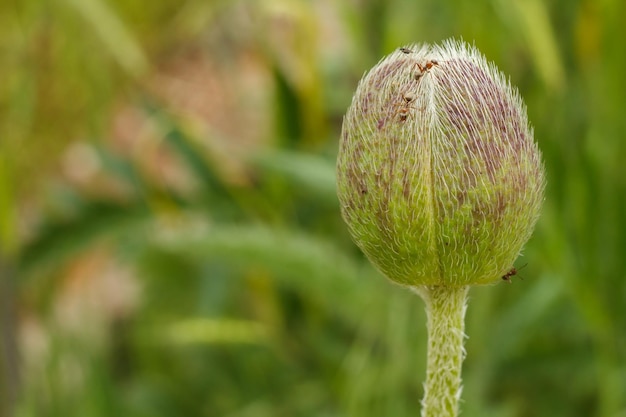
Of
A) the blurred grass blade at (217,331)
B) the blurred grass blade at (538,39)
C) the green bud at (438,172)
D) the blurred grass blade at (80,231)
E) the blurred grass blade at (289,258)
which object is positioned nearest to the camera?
the green bud at (438,172)

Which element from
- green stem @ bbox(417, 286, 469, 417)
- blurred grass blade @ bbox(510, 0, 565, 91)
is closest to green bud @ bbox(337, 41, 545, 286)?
green stem @ bbox(417, 286, 469, 417)

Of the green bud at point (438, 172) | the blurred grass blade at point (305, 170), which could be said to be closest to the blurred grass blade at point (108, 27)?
the blurred grass blade at point (305, 170)

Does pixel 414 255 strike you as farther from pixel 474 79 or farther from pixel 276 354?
pixel 276 354

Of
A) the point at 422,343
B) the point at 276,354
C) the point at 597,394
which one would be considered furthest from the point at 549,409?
the point at 276,354

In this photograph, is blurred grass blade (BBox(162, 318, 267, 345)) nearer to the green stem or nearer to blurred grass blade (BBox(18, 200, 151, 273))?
blurred grass blade (BBox(18, 200, 151, 273))

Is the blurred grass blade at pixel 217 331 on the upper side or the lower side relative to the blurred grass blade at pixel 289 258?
upper

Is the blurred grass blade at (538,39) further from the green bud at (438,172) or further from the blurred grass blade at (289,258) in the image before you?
the green bud at (438,172)

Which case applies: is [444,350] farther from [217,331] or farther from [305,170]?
[217,331]
